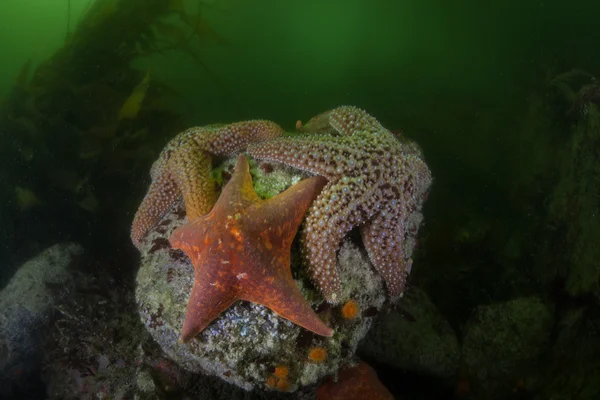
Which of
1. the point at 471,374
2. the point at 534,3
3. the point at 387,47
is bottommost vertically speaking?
the point at 471,374

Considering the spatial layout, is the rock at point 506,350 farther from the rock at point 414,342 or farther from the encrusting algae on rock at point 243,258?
the encrusting algae on rock at point 243,258

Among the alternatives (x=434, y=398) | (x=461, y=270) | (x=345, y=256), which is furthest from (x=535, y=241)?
(x=345, y=256)

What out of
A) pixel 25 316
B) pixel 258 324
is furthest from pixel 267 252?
pixel 25 316

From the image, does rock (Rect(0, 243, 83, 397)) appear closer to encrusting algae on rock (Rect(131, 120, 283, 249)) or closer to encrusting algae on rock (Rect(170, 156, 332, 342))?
encrusting algae on rock (Rect(131, 120, 283, 249))

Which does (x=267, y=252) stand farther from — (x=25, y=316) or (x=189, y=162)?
(x=25, y=316)

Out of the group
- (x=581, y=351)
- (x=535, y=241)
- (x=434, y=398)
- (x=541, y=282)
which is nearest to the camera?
(x=581, y=351)

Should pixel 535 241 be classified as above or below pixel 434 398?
above

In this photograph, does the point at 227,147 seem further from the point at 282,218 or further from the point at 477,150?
the point at 477,150

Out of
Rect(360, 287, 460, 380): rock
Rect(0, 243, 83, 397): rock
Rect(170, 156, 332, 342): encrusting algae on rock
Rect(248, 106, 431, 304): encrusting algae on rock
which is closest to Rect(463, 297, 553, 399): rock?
Rect(360, 287, 460, 380): rock
